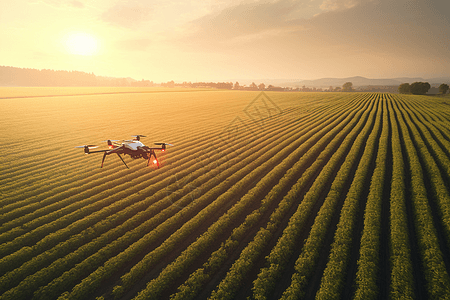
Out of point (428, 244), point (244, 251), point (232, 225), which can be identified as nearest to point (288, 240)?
point (244, 251)

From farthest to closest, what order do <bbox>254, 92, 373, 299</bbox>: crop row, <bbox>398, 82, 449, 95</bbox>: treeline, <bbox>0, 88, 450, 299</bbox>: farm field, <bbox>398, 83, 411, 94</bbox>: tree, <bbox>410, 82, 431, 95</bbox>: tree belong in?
1. <bbox>398, 83, 411, 94</bbox>: tree
2. <bbox>410, 82, 431, 95</bbox>: tree
3. <bbox>398, 82, 449, 95</bbox>: treeline
4. <bbox>0, 88, 450, 299</bbox>: farm field
5. <bbox>254, 92, 373, 299</bbox>: crop row

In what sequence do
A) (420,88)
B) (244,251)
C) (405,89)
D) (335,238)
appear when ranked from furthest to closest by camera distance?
1. (405,89)
2. (420,88)
3. (335,238)
4. (244,251)

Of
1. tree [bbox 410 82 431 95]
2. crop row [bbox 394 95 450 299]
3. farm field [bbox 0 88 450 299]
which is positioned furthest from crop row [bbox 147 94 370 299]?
tree [bbox 410 82 431 95]

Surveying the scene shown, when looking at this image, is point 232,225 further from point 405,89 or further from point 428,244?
point 405,89

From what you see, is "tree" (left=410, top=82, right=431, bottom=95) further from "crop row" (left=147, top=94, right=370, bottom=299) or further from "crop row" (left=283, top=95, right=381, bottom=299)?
"crop row" (left=147, top=94, right=370, bottom=299)

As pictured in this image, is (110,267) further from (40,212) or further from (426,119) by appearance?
(426,119)

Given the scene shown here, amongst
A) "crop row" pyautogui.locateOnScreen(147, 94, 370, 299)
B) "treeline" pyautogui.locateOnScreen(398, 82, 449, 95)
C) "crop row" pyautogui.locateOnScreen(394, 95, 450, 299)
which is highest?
"treeline" pyautogui.locateOnScreen(398, 82, 449, 95)

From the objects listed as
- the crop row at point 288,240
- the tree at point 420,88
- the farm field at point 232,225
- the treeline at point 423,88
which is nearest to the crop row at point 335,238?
the farm field at point 232,225

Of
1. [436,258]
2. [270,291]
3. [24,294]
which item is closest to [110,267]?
[24,294]
